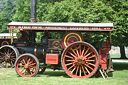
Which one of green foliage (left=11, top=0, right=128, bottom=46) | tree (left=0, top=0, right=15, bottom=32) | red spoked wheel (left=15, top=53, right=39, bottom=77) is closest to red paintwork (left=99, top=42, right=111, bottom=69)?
red spoked wheel (left=15, top=53, right=39, bottom=77)

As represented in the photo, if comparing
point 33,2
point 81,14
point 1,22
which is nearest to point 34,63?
point 33,2

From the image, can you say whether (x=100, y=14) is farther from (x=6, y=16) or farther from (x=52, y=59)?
(x=6, y=16)

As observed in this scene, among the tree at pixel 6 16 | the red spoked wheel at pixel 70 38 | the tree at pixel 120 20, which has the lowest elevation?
the red spoked wheel at pixel 70 38

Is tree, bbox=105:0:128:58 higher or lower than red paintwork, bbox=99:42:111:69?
higher

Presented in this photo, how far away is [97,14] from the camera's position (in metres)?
15.4

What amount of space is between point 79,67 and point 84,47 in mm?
870

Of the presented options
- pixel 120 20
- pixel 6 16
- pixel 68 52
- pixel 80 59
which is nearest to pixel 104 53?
pixel 80 59

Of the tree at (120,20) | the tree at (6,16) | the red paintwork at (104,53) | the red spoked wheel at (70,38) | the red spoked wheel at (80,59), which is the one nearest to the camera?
the red spoked wheel at (80,59)

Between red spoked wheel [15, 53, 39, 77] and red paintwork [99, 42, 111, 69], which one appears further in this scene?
red spoked wheel [15, 53, 39, 77]

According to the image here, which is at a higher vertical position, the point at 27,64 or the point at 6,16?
the point at 6,16

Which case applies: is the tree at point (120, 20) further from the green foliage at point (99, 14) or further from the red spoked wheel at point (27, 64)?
the red spoked wheel at point (27, 64)

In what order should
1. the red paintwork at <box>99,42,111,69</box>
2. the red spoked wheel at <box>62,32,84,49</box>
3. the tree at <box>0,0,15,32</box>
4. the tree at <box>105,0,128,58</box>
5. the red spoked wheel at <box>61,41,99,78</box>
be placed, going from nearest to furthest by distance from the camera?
the red spoked wheel at <box>61,41,99,78</box> → the red paintwork at <box>99,42,111,69</box> → the red spoked wheel at <box>62,32,84,49</box> → the tree at <box>105,0,128,58</box> → the tree at <box>0,0,15,32</box>

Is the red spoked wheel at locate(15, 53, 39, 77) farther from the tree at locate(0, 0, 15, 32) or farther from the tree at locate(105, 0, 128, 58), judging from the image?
the tree at locate(0, 0, 15, 32)

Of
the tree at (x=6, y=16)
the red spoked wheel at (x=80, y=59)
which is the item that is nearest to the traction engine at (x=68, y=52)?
the red spoked wheel at (x=80, y=59)
